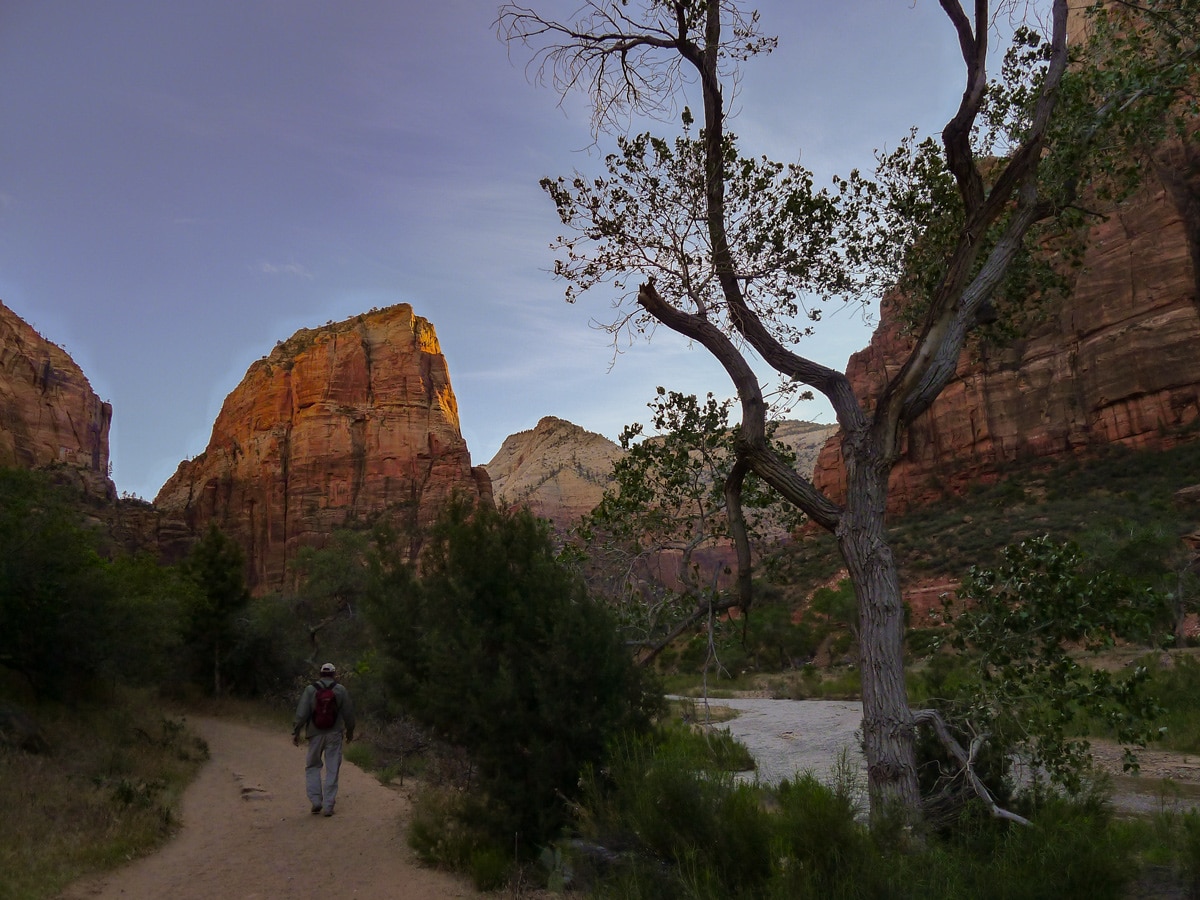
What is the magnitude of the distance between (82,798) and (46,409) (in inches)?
3032

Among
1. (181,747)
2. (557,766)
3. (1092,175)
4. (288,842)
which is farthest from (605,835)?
(181,747)

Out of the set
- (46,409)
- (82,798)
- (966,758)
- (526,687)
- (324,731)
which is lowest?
(82,798)

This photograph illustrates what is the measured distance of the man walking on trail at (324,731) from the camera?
30.9ft

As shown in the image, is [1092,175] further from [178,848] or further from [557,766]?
[178,848]

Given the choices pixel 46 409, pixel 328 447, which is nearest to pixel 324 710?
pixel 328 447

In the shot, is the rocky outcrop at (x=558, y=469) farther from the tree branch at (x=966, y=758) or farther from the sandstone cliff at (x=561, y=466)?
the tree branch at (x=966, y=758)

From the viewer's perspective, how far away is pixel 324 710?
945 centimetres

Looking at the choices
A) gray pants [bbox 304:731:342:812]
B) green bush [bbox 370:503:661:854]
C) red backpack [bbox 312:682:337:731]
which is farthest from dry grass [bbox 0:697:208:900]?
green bush [bbox 370:503:661:854]

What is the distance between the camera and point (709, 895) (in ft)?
13.6

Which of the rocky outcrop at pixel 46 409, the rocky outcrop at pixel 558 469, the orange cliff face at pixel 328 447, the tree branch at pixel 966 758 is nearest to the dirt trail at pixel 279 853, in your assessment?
the tree branch at pixel 966 758

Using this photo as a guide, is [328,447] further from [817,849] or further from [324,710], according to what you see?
[817,849]

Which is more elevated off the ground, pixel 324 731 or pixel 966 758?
pixel 966 758

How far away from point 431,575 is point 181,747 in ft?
33.4

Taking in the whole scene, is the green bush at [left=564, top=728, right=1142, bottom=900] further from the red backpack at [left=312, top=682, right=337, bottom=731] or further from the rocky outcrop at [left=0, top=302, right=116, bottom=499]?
the rocky outcrop at [left=0, top=302, right=116, bottom=499]
